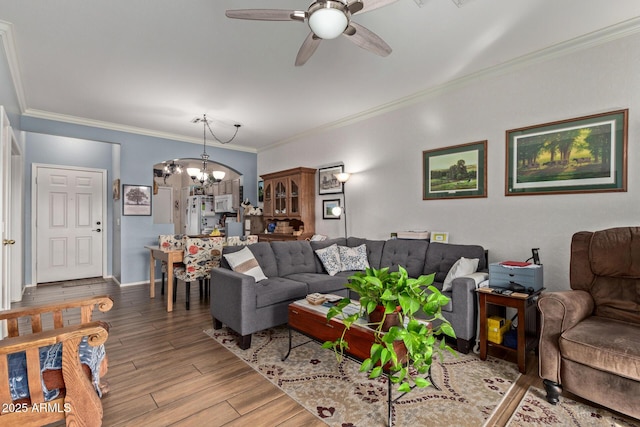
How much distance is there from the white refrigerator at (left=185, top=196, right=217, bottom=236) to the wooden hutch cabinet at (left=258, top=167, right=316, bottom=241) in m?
2.84

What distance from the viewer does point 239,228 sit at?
6.89 metres

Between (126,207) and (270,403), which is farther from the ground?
(126,207)

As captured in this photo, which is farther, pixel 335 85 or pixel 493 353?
pixel 335 85

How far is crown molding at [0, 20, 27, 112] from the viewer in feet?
8.32

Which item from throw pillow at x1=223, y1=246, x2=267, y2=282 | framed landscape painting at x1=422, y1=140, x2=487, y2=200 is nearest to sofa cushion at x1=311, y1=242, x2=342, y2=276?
throw pillow at x1=223, y1=246, x2=267, y2=282

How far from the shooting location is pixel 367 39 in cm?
206

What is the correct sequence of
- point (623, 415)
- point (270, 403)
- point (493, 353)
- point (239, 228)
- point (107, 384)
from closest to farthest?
point (623, 415) → point (270, 403) → point (107, 384) → point (493, 353) → point (239, 228)

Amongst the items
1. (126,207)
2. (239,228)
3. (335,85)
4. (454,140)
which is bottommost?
(239,228)

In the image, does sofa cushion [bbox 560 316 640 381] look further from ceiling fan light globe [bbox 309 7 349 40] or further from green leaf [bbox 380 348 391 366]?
ceiling fan light globe [bbox 309 7 349 40]

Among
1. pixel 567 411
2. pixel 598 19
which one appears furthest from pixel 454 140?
pixel 567 411

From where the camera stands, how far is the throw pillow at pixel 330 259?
3.81 m

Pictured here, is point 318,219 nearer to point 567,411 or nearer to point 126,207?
point 126,207

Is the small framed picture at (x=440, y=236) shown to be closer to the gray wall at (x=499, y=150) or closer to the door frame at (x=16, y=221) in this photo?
the gray wall at (x=499, y=150)

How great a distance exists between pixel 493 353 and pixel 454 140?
222cm
